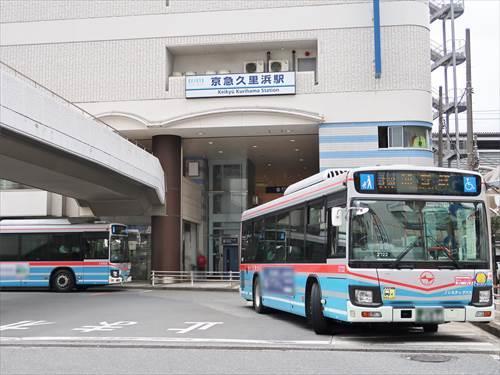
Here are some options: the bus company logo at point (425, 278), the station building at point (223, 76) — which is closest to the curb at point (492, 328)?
the bus company logo at point (425, 278)

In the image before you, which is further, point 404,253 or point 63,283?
point 63,283

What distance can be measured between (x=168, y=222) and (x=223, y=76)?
846 cm

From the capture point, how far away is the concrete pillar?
115 feet

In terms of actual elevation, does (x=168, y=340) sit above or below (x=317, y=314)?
below

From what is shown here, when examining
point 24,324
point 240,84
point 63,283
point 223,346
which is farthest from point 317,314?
point 240,84

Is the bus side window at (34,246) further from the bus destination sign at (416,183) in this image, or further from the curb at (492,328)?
the bus destination sign at (416,183)

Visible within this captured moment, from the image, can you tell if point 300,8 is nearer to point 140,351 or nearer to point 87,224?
point 87,224

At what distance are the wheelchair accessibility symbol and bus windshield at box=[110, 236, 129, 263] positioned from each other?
807 inches

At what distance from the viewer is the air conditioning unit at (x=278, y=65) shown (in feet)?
114

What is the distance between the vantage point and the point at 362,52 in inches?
1297

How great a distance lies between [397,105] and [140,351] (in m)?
24.6

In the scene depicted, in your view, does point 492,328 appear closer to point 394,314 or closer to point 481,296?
point 481,296

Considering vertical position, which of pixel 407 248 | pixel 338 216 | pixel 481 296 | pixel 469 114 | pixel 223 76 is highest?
pixel 223 76

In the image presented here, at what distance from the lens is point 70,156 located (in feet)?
74.3
